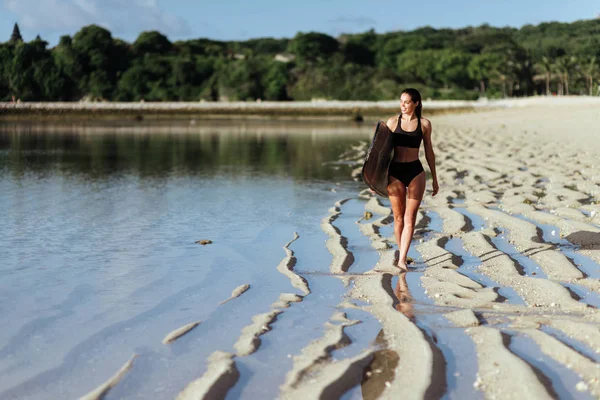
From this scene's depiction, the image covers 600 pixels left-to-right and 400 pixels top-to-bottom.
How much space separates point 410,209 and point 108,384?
3.67 meters

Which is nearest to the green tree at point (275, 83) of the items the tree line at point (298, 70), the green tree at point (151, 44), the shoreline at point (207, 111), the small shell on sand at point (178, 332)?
the tree line at point (298, 70)

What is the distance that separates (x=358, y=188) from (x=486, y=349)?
10084 mm

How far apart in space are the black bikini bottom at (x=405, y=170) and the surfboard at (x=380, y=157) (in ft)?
0.31

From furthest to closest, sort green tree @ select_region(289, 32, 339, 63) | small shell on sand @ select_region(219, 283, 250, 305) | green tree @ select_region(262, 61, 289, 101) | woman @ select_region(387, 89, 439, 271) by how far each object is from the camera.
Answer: green tree @ select_region(289, 32, 339, 63) → green tree @ select_region(262, 61, 289, 101) → woman @ select_region(387, 89, 439, 271) → small shell on sand @ select_region(219, 283, 250, 305)

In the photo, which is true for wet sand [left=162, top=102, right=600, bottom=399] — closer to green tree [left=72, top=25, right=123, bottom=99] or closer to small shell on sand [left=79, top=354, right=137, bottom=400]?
small shell on sand [left=79, top=354, right=137, bottom=400]

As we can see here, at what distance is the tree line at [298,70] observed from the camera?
107 m

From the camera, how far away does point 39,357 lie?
4.66m

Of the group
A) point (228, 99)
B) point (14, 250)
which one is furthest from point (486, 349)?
point (228, 99)

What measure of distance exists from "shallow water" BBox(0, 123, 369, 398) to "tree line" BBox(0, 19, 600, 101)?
288ft

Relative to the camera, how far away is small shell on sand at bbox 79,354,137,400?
396cm

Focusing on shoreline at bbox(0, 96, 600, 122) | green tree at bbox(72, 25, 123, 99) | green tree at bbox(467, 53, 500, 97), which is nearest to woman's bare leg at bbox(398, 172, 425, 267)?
shoreline at bbox(0, 96, 600, 122)

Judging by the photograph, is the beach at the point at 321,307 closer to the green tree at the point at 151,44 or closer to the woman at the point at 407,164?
the woman at the point at 407,164

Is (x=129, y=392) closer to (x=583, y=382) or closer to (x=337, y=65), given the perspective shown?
(x=583, y=382)

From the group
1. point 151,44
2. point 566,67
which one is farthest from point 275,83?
point 566,67
